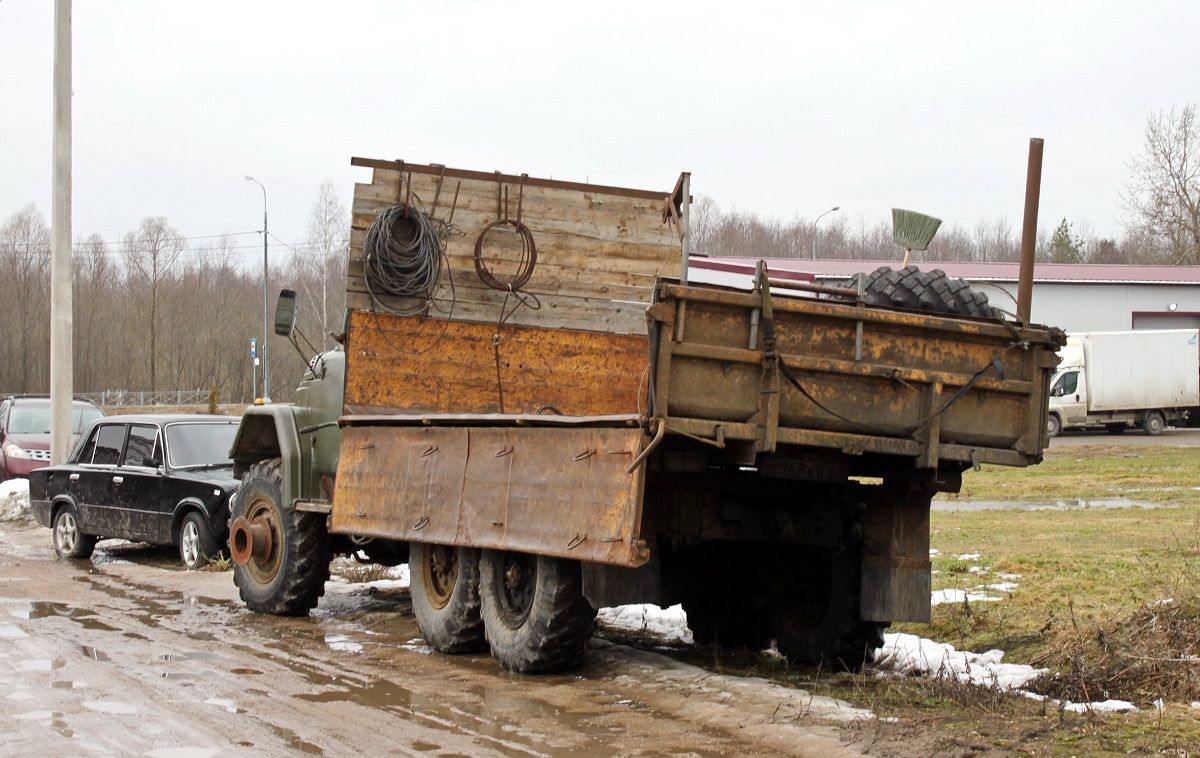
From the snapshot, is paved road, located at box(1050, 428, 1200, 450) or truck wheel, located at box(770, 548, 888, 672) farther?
paved road, located at box(1050, 428, 1200, 450)

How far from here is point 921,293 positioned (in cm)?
739

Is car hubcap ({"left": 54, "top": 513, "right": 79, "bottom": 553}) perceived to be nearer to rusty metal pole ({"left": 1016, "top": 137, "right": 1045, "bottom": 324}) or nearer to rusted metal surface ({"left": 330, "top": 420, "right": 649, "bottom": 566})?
rusted metal surface ({"left": 330, "top": 420, "right": 649, "bottom": 566})

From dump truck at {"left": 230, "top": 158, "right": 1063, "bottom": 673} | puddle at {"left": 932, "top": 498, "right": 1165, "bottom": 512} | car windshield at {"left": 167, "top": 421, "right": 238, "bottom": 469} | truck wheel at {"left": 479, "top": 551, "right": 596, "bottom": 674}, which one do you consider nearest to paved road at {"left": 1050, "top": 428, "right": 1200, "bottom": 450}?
puddle at {"left": 932, "top": 498, "right": 1165, "bottom": 512}

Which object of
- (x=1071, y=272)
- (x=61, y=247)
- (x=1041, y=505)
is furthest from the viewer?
(x=1071, y=272)

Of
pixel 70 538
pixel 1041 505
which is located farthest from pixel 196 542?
pixel 1041 505

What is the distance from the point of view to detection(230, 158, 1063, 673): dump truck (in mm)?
6871

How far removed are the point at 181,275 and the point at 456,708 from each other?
80016 millimetres

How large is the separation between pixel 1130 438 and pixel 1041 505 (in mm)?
17872

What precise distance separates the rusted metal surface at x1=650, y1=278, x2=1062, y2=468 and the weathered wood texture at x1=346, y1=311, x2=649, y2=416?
3.51 metres

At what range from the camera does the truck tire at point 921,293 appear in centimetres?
738

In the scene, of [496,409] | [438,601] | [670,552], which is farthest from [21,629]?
[670,552]

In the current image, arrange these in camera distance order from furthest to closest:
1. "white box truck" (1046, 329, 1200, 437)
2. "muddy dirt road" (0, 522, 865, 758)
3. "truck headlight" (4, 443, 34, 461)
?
1. "white box truck" (1046, 329, 1200, 437)
2. "truck headlight" (4, 443, 34, 461)
3. "muddy dirt road" (0, 522, 865, 758)

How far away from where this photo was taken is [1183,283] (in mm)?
45938

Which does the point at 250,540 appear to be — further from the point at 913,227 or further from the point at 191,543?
the point at 913,227
